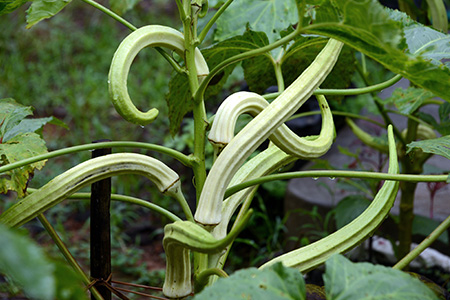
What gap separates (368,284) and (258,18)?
852mm

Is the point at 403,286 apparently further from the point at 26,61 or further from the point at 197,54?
the point at 26,61

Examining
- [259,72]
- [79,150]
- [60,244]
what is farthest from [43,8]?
[259,72]

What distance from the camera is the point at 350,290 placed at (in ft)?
1.96

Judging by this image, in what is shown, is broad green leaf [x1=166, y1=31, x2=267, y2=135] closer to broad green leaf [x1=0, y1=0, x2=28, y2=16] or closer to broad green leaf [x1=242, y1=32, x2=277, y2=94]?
broad green leaf [x1=242, y1=32, x2=277, y2=94]

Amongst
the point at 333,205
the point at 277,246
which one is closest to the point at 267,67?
the point at 333,205

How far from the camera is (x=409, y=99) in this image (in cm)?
125

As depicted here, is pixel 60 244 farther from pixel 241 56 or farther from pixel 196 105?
pixel 241 56

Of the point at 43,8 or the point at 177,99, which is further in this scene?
the point at 177,99

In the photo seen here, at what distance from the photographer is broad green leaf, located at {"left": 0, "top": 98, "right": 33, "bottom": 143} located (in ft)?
2.96

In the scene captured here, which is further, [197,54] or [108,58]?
[108,58]

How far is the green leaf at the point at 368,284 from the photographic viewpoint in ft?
1.93

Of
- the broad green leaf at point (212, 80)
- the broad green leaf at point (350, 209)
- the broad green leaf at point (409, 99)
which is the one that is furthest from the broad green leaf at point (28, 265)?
the broad green leaf at point (350, 209)

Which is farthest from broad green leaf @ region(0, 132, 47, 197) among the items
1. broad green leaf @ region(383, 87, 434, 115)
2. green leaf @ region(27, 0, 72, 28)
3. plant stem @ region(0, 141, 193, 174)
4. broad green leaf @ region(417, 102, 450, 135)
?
broad green leaf @ region(417, 102, 450, 135)

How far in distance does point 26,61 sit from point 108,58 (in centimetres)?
67
